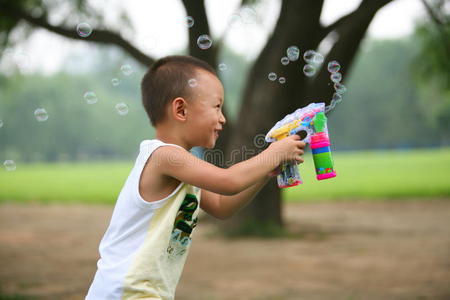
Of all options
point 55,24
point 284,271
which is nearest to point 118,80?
point 284,271

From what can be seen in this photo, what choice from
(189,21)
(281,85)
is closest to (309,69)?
(189,21)

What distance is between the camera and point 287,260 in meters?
6.62

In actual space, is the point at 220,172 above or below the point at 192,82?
below

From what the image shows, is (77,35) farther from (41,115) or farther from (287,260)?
(41,115)

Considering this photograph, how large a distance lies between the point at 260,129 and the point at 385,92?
5837cm

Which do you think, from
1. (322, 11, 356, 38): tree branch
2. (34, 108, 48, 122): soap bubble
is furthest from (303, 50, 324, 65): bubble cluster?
(322, 11, 356, 38): tree branch

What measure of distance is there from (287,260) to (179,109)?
4.90 m

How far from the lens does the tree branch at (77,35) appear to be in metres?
9.05

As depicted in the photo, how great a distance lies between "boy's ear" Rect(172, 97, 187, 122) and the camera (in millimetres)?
2057

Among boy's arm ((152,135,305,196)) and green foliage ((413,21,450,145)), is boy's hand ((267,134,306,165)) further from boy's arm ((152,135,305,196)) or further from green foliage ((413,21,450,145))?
green foliage ((413,21,450,145))

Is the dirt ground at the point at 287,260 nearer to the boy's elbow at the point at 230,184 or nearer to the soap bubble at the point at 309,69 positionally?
the soap bubble at the point at 309,69

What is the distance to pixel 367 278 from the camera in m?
5.51

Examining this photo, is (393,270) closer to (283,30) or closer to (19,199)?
(283,30)

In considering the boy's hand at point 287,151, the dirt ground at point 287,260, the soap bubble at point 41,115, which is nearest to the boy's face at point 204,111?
the boy's hand at point 287,151
